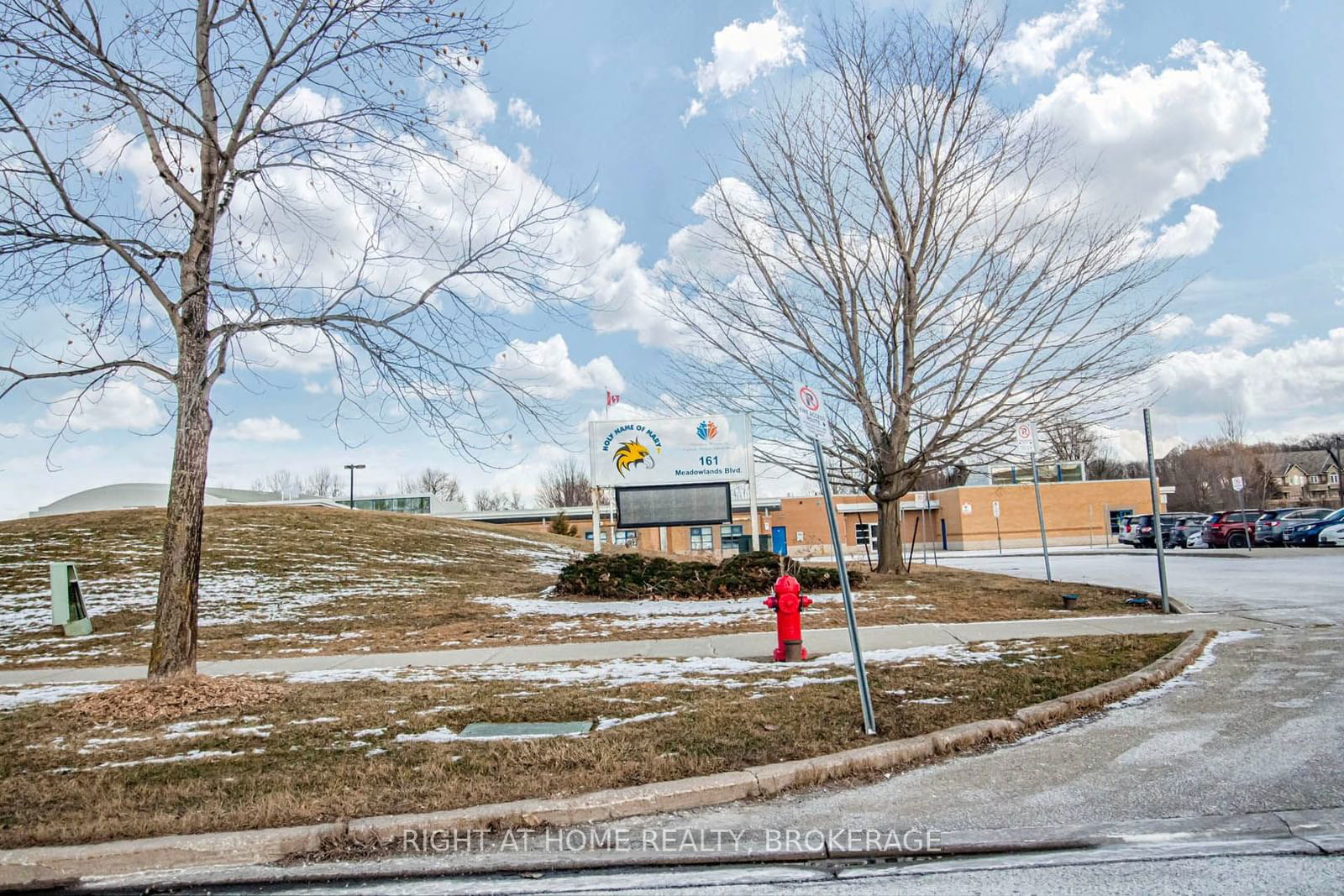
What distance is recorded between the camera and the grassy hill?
1334 cm

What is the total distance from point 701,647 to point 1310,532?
30439 mm

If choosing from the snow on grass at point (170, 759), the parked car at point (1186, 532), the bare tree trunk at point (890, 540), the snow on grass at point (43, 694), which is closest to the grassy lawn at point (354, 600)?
the bare tree trunk at point (890, 540)

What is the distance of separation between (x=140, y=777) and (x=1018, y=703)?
19.7 feet

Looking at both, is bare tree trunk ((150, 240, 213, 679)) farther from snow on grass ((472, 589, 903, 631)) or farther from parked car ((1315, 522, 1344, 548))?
parked car ((1315, 522, 1344, 548))

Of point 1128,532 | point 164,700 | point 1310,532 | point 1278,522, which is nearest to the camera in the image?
point 164,700

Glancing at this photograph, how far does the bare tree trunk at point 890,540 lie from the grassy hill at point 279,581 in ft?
25.5

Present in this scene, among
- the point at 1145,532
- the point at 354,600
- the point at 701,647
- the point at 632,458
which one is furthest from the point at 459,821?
the point at 1145,532

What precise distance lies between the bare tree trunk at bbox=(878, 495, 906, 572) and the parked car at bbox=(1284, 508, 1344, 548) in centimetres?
2004

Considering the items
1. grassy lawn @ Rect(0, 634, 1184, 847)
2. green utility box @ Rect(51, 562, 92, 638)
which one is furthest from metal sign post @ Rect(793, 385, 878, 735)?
green utility box @ Rect(51, 562, 92, 638)

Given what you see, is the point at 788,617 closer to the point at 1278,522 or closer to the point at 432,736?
the point at 432,736

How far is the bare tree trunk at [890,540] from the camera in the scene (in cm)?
2014

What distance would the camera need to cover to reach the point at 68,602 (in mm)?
14500

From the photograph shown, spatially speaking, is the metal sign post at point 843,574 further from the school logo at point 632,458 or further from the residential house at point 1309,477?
the residential house at point 1309,477

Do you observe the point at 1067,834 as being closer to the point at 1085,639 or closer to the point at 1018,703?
the point at 1018,703
